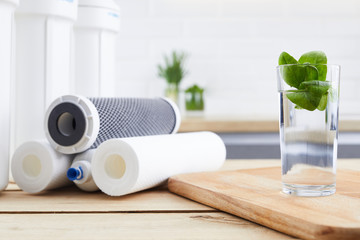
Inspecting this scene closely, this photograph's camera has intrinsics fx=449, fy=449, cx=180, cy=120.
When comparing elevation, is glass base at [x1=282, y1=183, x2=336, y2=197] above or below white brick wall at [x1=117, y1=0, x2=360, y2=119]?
below

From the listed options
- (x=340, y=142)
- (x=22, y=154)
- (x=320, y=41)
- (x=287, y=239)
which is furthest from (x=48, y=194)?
(x=320, y=41)

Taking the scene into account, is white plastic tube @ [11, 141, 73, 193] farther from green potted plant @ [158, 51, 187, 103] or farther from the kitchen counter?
green potted plant @ [158, 51, 187, 103]

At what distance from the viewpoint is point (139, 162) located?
→ 0.59 meters

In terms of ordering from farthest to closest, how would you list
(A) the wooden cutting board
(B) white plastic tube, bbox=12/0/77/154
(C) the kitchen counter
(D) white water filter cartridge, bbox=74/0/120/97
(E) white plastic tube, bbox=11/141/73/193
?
(C) the kitchen counter
(D) white water filter cartridge, bbox=74/0/120/97
(B) white plastic tube, bbox=12/0/77/154
(E) white plastic tube, bbox=11/141/73/193
(A) the wooden cutting board

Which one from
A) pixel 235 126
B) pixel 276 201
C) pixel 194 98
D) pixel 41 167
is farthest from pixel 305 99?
pixel 194 98

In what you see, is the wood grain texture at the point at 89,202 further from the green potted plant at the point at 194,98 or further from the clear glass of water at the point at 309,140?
the green potted plant at the point at 194,98

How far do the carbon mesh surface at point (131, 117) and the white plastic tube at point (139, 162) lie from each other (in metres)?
0.06

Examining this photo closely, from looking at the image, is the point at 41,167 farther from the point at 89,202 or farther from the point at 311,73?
the point at 311,73

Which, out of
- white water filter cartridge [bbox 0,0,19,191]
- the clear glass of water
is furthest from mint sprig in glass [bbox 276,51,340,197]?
white water filter cartridge [bbox 0,0,19,191]

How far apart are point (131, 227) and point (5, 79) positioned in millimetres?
306

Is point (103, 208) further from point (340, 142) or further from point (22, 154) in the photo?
point (340, 142)

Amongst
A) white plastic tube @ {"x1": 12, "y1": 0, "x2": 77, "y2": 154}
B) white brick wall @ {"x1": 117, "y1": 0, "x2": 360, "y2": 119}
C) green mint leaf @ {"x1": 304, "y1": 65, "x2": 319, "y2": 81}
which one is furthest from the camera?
white brick wall @ {"x1": 117, "y1": 0, "x2": 360, "y2": 119}

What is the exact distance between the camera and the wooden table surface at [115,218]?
42 cm

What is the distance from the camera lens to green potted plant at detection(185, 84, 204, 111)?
6.49ft
